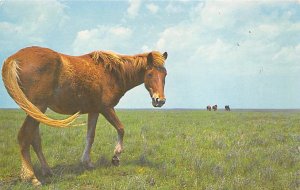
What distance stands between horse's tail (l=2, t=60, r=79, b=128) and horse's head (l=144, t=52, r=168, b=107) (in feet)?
6.81

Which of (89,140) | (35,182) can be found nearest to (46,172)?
(35,182)

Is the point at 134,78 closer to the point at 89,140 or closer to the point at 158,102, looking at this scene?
the point at 158,102

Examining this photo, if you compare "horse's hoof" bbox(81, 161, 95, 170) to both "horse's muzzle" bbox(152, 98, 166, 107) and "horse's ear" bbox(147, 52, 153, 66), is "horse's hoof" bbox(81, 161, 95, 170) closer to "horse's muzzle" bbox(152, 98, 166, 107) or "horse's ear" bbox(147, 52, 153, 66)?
"horse's muzzle" bbox(152, 98, 166, 107)

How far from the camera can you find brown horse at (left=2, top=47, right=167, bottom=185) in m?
6.89

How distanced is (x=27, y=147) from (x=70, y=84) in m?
1.52

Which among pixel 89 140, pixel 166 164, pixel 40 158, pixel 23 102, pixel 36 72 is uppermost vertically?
pixel 36 72

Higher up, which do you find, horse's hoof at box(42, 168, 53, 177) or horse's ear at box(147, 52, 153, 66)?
horse's ear at box(147, 52, 153, 66)

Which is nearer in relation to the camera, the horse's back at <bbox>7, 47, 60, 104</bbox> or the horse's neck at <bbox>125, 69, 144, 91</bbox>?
the horse's back at <bbox>7, 47, 60, 104</bbox>

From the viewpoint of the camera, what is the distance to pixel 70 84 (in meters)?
7.72

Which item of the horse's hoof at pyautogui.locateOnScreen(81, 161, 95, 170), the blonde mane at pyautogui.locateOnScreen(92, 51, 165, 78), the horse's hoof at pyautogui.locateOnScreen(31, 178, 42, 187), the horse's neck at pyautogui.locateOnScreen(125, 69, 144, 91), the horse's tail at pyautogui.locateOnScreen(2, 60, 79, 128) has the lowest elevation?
the horse's hoof at pyautogui.locateOnScreen(31, 178, 42, 187)

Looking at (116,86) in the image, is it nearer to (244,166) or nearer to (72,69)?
(72,69)

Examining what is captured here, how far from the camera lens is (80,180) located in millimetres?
7535

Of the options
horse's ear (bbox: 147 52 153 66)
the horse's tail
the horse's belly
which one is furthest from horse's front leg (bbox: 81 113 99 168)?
the horse's tail

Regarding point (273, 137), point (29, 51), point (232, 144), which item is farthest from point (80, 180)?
point (273, 137)
